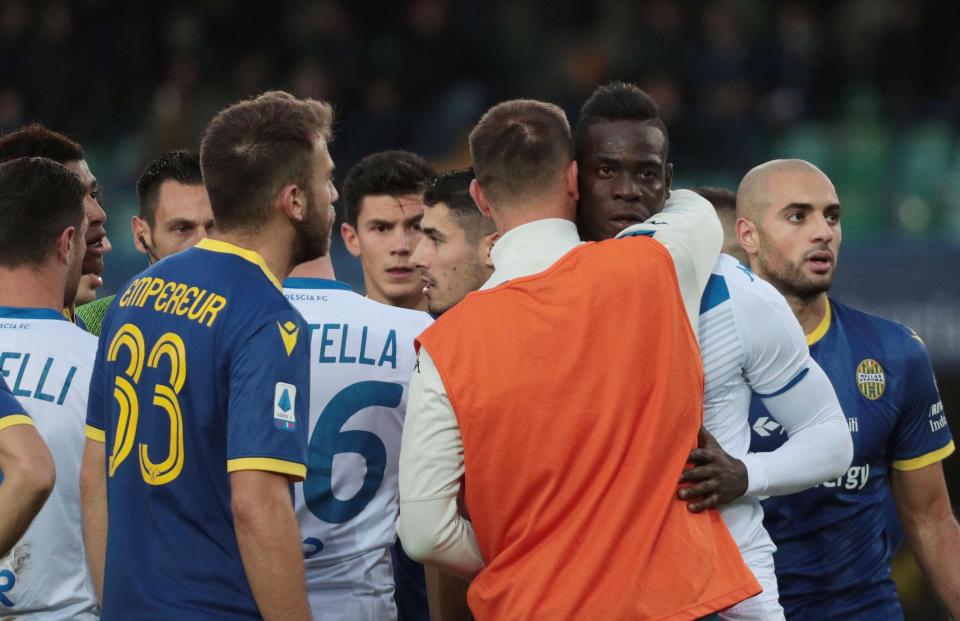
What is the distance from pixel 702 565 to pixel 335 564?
1292 millimetres

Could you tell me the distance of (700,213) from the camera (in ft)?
11.6

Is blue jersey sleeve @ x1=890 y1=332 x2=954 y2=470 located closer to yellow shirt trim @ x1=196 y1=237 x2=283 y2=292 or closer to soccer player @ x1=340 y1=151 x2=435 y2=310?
soccer player @ x1=340 y1=151 x2=435 y2=310

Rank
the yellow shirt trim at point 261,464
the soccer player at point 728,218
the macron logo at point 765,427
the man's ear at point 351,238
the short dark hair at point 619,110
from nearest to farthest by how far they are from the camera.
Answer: the yellow shirt trim at point 261,464 < the short dark hair at point 619,110 < the macron logo at point 765,427 < the soccer player at point 728,218 < the man's ear at point 351,238

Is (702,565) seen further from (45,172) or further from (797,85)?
Answer: (797,85)

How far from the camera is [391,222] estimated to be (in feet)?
19.1

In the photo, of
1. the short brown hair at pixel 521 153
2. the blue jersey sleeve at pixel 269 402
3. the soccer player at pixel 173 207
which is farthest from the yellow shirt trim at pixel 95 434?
the soccer player at pixel 173 207

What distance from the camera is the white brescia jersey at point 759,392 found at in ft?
11.2

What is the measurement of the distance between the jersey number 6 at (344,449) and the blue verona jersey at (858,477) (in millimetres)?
1325

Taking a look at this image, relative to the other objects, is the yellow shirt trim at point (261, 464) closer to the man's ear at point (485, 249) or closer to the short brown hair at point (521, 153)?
the short brown hair at point (521, 153)

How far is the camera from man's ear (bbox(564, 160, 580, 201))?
3561 millimetres

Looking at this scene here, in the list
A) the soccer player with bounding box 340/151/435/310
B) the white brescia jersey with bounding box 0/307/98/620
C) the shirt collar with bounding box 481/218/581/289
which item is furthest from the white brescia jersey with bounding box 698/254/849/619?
the soccer player with bounding box 340/151/435/310

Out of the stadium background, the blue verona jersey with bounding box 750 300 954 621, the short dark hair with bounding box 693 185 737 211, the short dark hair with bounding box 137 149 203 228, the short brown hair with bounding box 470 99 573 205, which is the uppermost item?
the stadium background

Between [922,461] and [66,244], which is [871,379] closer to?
[922,461]

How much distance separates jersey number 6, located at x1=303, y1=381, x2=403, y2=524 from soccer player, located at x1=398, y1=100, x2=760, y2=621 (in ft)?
2.28
